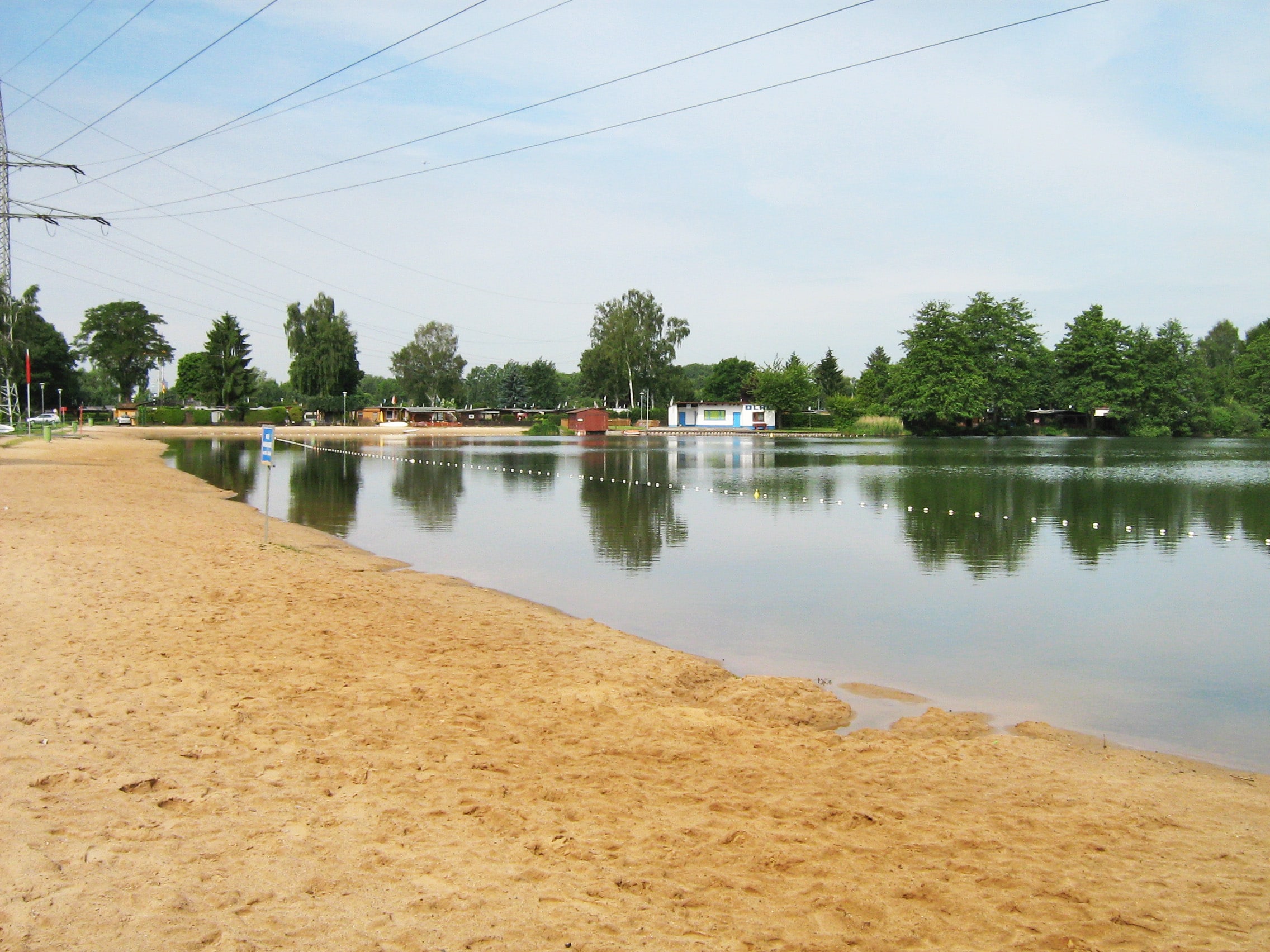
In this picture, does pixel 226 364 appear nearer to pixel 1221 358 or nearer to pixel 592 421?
pixel 592 421

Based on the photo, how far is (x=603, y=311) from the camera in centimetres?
11481

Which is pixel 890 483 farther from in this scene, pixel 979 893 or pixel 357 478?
pixel 979 893

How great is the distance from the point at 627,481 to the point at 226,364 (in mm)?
86406

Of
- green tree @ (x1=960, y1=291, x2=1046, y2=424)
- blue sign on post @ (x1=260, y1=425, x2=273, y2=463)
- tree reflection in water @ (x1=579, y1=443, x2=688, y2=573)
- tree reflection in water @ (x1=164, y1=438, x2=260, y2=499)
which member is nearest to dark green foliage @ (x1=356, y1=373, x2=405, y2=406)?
tree reflection in water @ (x1=164, y1=438, x2=260, y2=499)

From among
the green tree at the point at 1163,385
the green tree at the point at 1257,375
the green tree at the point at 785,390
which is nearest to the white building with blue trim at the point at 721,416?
the green tree at the point at 785,390

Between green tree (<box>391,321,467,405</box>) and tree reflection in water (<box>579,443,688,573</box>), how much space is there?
91323 millimetres

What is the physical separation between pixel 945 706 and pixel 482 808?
502cm

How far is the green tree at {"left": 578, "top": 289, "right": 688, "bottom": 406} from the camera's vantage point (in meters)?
110

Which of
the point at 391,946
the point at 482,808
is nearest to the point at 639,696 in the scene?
the point at 482,808

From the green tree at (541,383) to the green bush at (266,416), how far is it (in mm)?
46779

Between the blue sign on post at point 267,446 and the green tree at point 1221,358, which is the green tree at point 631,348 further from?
the blue sign on post at point 267,446

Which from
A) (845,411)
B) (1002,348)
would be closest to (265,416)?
(845,411)

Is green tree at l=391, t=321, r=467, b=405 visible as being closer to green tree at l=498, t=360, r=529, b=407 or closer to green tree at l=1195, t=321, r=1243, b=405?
green tree at l=498, t=360, r=529, b=407

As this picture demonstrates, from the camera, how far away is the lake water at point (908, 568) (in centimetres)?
945
